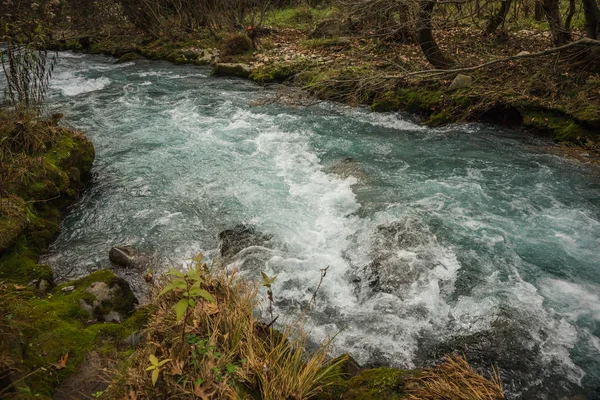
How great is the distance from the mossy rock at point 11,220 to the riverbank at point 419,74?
510 centimetres

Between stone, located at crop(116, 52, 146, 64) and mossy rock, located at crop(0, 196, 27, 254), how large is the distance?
45.5ft

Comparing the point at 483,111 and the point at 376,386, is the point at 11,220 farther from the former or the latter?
the point at 483,111

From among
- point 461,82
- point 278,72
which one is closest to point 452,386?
point 461,82

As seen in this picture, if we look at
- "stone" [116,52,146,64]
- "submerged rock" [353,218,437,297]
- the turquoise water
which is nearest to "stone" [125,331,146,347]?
the turquoise water

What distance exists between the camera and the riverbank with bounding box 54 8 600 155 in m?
8.23

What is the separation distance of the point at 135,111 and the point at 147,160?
3618 millimetres

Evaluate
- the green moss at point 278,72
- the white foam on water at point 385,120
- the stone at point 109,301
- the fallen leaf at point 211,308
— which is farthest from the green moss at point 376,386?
the green moss at point 278,72

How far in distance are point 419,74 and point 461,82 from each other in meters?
3.31

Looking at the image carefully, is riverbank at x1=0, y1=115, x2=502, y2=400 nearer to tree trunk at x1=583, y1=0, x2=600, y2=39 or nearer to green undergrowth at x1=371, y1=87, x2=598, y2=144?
green undergrowth at x1=371, y1=87, x2=598, y2=144

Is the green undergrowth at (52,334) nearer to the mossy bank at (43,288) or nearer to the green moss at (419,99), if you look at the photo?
the mossy bank at (43,288)

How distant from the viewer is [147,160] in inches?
328

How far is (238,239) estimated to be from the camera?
5867 millimetres

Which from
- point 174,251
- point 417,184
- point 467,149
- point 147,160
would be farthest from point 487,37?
point 174,251

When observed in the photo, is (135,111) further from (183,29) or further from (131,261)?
(183,29)
